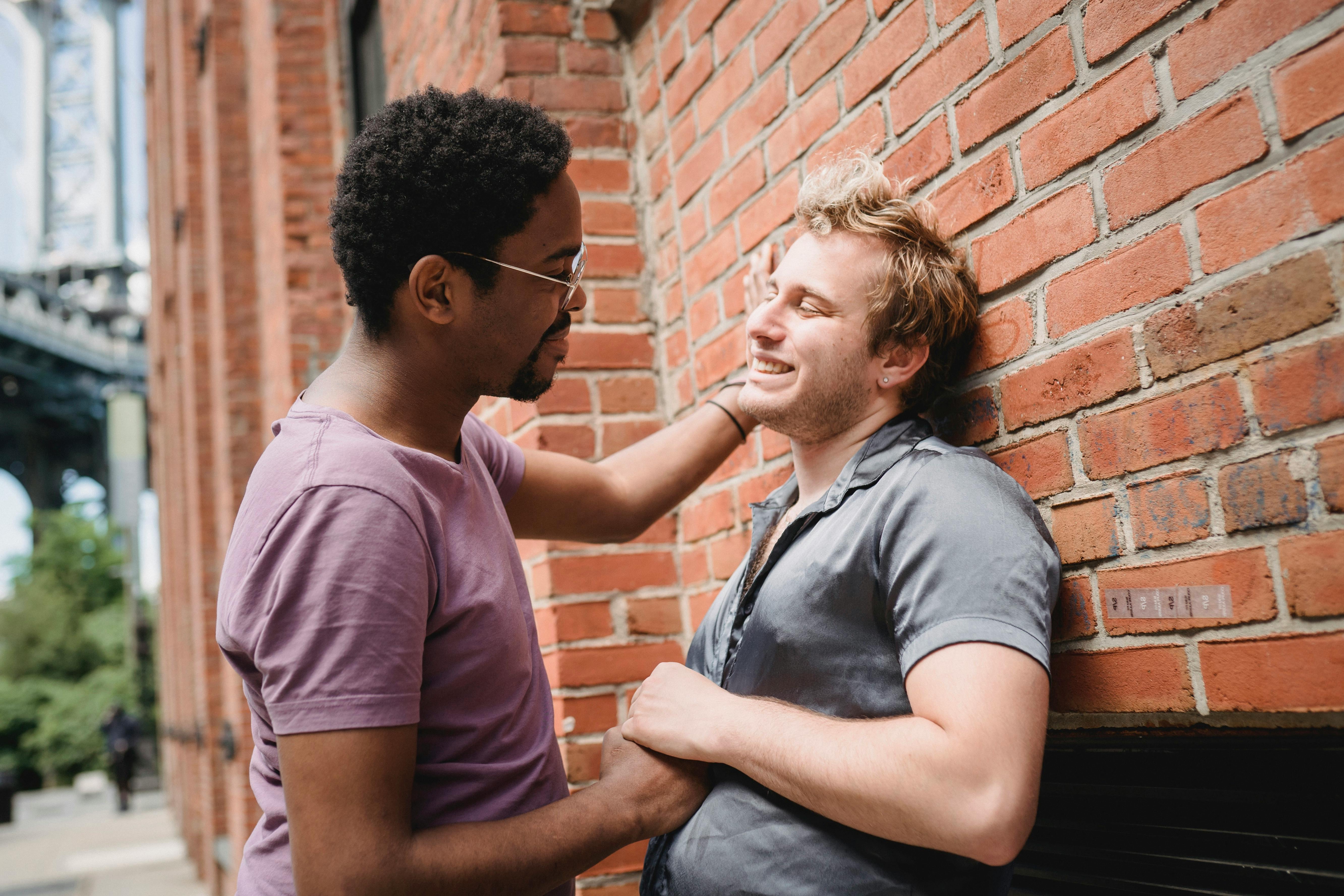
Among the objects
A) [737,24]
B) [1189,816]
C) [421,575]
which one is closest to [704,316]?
[737,24]

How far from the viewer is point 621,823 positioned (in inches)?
61.8

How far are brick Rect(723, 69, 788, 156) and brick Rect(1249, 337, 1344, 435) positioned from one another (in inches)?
52.9

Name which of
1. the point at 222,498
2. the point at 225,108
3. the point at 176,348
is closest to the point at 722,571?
the point at 222,498

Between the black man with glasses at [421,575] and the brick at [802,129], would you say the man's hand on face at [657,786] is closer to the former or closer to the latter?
the black man with glasses at [421,575]

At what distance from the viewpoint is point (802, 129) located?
2238 millimetres

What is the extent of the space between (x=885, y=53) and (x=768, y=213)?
0.49 metres

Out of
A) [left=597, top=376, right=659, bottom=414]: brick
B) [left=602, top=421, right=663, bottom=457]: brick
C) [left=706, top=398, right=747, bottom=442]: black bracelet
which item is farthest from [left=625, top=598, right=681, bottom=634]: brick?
[left=706, top=398, right=747, bottom=442]: black bracelet

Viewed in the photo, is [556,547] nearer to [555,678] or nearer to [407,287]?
[555,678]

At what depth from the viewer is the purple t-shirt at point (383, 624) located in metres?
1.32

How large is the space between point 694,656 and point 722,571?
0.61m

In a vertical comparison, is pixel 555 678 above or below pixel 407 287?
below

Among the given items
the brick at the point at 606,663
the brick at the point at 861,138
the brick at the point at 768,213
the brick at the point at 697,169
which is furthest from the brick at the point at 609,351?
the brick at the point at 861,138

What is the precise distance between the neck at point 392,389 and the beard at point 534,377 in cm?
11

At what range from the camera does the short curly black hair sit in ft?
5.49
